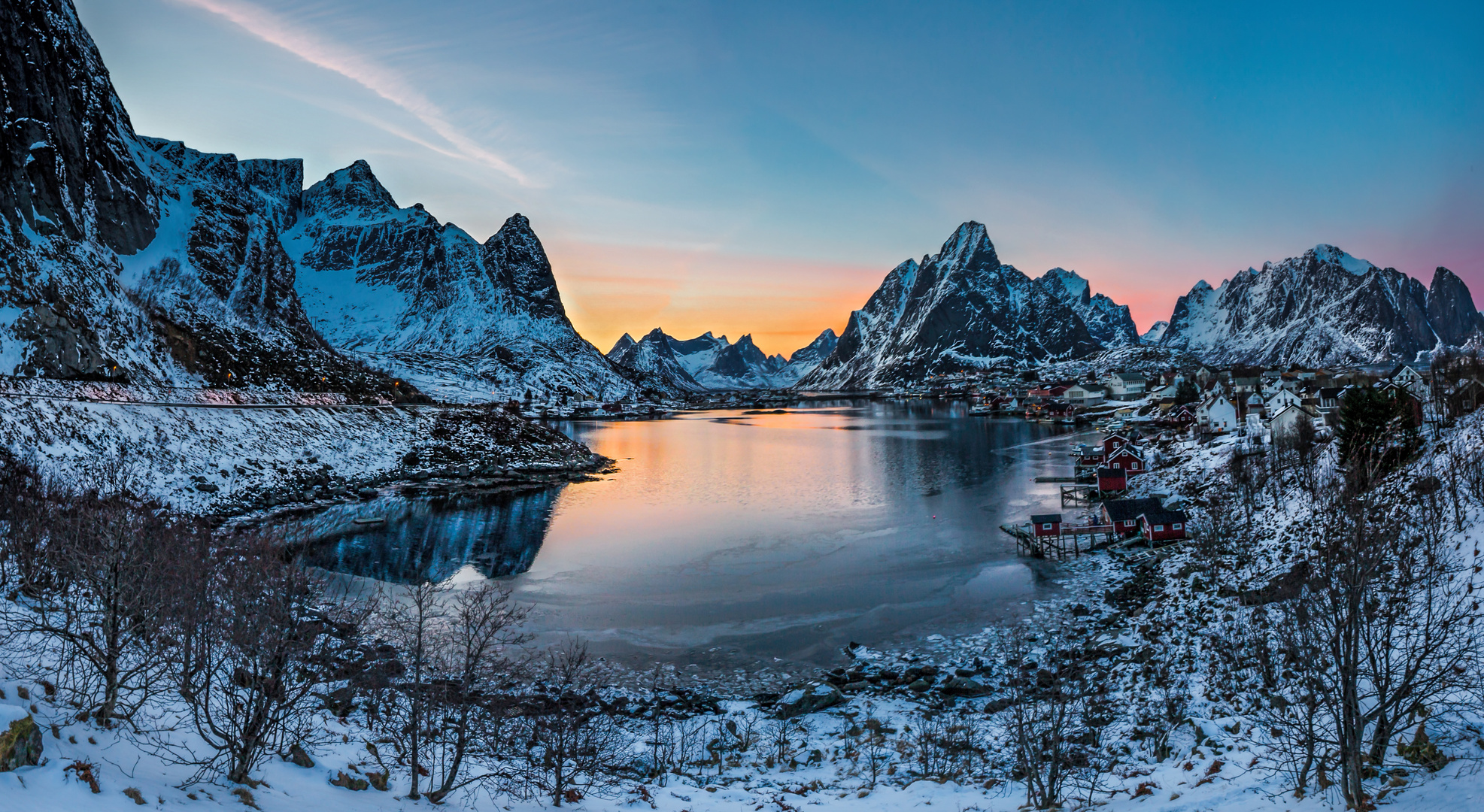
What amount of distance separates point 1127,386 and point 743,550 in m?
152

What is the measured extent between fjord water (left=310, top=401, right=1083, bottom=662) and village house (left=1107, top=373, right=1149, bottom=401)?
318 ft

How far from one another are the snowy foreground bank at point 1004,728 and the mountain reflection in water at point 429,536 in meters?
16.9

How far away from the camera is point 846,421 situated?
164250 millimetres

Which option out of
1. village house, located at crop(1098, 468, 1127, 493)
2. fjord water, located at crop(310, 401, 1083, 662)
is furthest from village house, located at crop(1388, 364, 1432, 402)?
village house, located at crop(1098, 468, 1127, 493)

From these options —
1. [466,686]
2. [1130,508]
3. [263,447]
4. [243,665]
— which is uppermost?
[263,447]

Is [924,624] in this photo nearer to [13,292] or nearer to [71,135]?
[13,292]

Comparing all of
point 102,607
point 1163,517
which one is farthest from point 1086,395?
point 102,607

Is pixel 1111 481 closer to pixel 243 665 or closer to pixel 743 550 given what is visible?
pixel 743 550

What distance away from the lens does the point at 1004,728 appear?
18469 millimetres

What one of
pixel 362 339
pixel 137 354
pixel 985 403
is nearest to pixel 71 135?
pixel 137 354

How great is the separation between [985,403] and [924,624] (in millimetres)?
163695

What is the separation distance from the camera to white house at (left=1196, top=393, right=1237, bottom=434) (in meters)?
75.0

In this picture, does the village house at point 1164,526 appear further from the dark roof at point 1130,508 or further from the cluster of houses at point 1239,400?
the cluster of houses at point 1239,400

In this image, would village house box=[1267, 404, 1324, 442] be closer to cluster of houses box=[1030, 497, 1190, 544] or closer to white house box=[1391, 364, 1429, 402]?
cluster of houses box=[1030, 497, 1190, 544]
